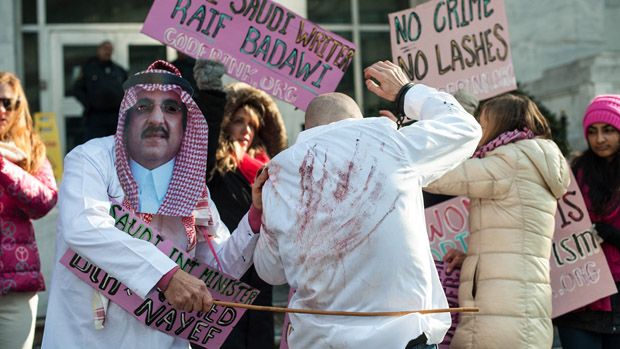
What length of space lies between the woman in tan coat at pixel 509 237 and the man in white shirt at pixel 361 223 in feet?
4.30

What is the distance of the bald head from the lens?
11.9ft

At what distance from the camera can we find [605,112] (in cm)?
562

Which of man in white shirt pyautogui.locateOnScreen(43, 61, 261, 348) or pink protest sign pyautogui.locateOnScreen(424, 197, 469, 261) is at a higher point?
man in white shirt pyautogui.locateOnScreen(43, 61, 261, 348)

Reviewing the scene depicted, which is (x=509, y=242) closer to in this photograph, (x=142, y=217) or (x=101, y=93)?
(x=142, y=217)

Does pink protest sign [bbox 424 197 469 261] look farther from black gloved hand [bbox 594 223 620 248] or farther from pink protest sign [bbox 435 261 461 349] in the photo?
black gloved hand [bbox 594 223 620 248]

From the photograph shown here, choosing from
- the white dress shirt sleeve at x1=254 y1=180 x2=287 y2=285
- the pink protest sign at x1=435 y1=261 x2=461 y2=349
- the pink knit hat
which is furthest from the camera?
the pink knit hat

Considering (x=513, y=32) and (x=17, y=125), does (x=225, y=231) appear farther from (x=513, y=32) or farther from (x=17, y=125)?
(x=513, y=32)

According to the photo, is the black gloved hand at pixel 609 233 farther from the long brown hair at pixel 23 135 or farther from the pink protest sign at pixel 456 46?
the long brown hair at pixel 23 135

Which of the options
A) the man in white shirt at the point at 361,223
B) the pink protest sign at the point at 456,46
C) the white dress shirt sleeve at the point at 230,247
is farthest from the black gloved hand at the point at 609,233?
the white dress shirt sleeve at the point at 230,247

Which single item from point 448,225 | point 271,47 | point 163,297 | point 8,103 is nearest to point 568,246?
point 448,225

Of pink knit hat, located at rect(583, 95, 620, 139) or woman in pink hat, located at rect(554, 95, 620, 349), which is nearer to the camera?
woman in pink hat, located at rect(554, 95, 620, 349)

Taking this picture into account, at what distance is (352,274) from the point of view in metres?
3.39

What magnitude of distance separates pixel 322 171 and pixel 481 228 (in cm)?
177

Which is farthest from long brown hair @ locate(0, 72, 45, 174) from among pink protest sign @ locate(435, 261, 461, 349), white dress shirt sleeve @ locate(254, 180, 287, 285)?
pink protest sign @ locate(435, 261, 461, 349)
